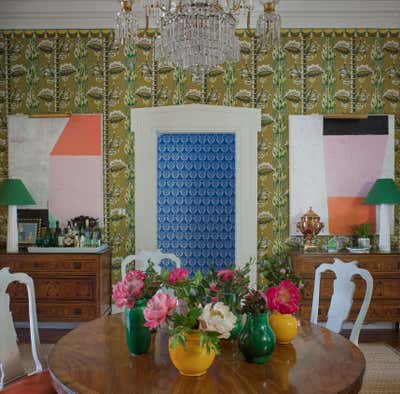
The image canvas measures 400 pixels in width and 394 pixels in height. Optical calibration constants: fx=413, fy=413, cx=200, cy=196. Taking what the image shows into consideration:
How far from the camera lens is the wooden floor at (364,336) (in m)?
4.19

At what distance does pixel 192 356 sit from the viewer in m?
1.47

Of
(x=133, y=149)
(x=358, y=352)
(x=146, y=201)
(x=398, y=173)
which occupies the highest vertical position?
(x=133, y=149)

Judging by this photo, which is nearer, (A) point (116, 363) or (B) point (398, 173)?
(A) point (116, 363)

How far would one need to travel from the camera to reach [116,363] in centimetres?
163

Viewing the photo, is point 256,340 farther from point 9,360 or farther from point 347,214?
point 347,214

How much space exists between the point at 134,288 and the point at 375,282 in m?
3.36

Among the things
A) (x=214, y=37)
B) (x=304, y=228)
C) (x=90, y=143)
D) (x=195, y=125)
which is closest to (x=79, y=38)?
(x=90, y=143)

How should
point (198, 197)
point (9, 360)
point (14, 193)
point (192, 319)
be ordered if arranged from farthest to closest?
point (198, 197) < point (14, 193) < point (9, 360) < point (192, 319)

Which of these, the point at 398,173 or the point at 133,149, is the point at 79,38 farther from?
the point at 398,173

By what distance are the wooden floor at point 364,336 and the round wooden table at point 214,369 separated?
260 cm

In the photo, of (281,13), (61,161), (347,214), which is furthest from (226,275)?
(281,13)

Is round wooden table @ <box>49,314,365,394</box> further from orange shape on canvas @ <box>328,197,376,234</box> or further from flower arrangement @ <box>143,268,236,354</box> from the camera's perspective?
orange shape on canvas @ <box>328,197,376,234</box>

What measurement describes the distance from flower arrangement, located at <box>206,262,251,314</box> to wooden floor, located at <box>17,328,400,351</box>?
3.07 m

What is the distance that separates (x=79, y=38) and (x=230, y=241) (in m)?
3.52
